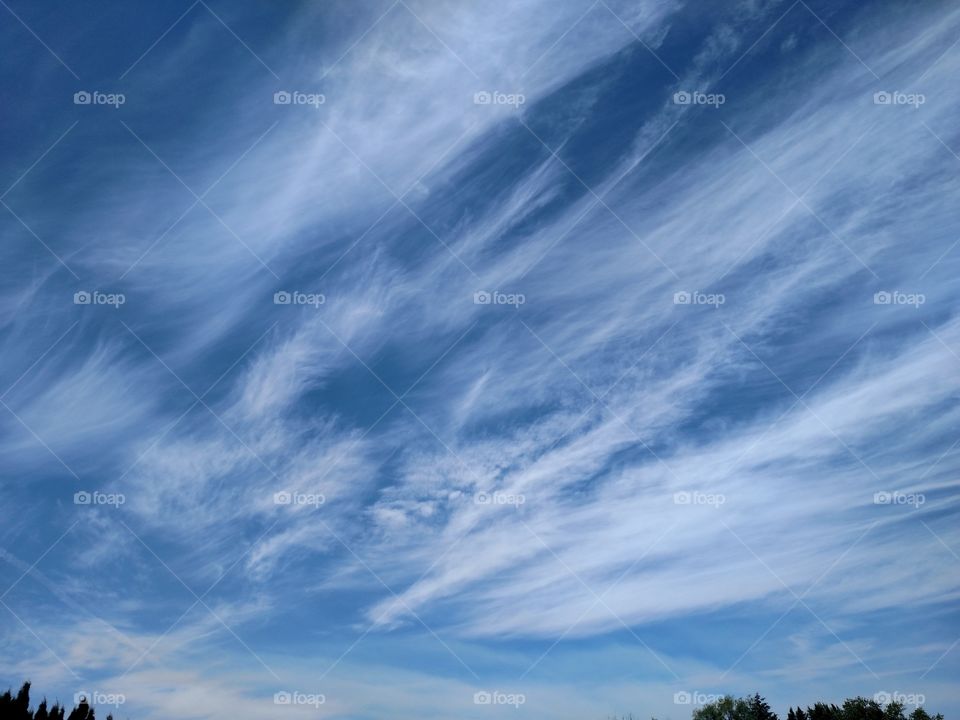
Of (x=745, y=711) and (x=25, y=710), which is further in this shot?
(x=745, y=711)

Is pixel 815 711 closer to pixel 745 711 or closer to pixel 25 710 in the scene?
pixel 745 711

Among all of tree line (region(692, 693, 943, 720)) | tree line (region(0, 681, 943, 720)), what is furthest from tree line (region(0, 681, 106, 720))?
tree line (region(692, 693, 943, 720))

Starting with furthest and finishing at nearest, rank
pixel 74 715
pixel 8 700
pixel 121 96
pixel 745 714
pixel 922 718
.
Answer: pixel 745 714, pixel 922 718, pixel 74 715, pixel 8 700, pixel 121 96

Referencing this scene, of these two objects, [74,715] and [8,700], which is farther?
[74,715]

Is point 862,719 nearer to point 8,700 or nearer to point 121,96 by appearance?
point 8,700

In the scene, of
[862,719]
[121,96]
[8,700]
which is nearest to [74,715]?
[8,700]

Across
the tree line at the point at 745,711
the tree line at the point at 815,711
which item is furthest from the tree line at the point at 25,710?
the tree line at the point at 815,711

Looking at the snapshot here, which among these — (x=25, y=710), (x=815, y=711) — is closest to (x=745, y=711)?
(x=815, y=711)

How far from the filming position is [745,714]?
139m

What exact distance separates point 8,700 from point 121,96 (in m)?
59.0

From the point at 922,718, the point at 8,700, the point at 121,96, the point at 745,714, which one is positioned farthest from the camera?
the point at 745,714

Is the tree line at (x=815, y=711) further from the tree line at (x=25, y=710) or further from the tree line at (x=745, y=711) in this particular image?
the tree line at (x=25, y=710)

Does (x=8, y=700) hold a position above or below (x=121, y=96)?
below

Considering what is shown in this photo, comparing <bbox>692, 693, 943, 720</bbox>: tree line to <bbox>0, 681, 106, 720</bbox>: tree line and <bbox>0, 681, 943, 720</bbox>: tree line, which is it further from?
<bbox>0, 681, 106, 720</bbox>: tree line
